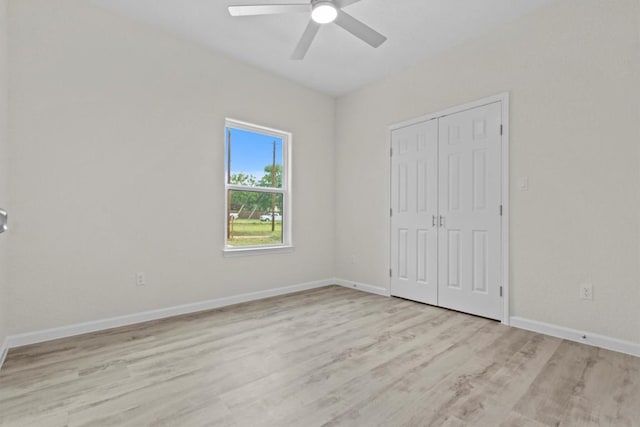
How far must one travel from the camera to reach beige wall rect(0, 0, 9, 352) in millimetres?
2178

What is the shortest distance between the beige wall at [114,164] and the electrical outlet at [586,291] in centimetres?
313

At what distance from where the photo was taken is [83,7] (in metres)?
2.67

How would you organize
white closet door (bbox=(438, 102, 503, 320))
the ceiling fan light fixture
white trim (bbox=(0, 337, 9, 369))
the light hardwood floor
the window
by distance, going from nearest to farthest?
1. the light hardwood floor
2. white trim (bbox=(0, 337, 9, 369))
3. the ceiling fan light fixture
4. white closet door (bbox=(438, 102, 503, 320))
5. the window

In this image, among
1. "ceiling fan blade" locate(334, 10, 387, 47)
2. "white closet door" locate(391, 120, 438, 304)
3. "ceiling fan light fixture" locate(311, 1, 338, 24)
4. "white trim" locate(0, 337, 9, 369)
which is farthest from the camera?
"white closet door" locate(391, 120, 438, 304)

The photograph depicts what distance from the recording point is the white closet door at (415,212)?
11.6 ft

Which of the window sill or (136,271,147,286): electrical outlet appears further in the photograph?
the window sill

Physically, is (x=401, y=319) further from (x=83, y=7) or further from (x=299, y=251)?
(x=83, y=7)

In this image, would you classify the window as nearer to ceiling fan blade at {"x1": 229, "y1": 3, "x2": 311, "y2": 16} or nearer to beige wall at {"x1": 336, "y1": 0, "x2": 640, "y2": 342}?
ceiling fan blade at {"x1": 229, "y1": 3, "x2": 311, "y2": 16}

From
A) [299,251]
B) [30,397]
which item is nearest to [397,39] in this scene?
[299,251]

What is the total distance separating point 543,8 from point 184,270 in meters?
4.17

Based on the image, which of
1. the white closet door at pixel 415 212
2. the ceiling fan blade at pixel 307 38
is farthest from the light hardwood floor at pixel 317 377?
the ceiling fan blade at pixel 307 38

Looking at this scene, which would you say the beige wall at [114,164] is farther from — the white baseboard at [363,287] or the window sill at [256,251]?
the white baseboard at [363,287]

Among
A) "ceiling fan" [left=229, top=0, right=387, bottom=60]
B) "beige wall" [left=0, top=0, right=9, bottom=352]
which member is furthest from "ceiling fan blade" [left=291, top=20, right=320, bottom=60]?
"beige wall" [left=0, top=0, right=9, bottom=352]

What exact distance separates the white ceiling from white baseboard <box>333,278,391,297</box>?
2.79m
